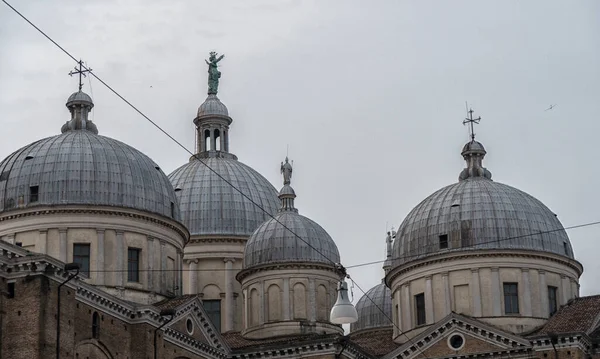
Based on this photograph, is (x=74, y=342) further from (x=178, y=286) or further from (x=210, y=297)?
(x=210, y=297)

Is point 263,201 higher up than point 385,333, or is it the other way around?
point 263,201

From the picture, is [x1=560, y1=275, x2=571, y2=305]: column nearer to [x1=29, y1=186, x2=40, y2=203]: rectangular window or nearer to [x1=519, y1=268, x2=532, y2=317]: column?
[x1=519, y1=268, x2=532, y2=317]: column

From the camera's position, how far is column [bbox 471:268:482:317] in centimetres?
6234

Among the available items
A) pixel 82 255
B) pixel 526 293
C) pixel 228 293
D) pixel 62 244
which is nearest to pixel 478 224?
pixel 526 293

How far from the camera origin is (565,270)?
6469 cm

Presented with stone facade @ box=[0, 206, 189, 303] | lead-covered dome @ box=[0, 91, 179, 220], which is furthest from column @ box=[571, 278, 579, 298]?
stone facade @ box=[0, 206, 189, 303]

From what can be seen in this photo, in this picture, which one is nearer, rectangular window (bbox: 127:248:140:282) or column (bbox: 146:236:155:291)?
rectangular window (bbox: 127:248:140:282)

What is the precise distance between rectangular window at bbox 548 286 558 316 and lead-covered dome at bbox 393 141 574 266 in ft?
5.62

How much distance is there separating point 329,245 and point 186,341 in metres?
12.4

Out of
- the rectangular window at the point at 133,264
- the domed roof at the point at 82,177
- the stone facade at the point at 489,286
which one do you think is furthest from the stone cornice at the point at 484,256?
the rectangular window at the point at 133,264

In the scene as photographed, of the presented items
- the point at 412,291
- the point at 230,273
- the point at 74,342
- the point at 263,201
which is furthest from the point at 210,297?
the point at 74,342

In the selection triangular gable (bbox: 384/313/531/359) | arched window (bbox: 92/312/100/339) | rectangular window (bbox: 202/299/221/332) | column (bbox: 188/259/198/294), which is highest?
column (bbox: 188/259/198/294)

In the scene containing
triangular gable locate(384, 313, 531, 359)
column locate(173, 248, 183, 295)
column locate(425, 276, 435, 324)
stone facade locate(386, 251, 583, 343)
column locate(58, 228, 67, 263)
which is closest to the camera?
column locate(58, 228, 67, 263)

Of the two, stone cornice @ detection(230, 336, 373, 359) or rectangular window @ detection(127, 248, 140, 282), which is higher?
rectangular window @ detection(127, 248, 140, 282)
